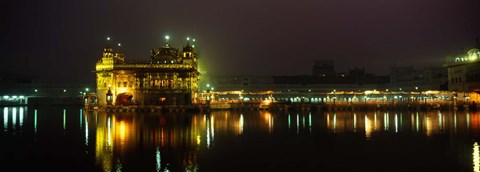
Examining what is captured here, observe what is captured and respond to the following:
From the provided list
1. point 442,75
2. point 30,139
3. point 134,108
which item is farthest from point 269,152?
point 442,75

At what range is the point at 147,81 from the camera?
64.3 metres

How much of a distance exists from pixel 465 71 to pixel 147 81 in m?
45.1

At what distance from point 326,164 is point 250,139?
8.27 m

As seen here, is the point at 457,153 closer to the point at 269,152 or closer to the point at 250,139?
the point at 269,152

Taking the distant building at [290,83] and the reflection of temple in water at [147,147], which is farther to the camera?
the distant building at [290,83]

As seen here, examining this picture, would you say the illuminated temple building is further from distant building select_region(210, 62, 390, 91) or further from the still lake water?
distant building select_region(210, 62, 390, 91)

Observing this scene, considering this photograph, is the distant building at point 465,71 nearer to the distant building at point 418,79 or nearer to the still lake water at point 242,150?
the distant building at point 418,79

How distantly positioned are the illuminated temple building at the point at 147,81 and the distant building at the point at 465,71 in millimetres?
→ 38761

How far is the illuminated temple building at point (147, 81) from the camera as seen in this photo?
64000 mm

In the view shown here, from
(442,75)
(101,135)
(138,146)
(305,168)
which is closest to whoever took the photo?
(305,168)

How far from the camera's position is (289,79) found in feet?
397

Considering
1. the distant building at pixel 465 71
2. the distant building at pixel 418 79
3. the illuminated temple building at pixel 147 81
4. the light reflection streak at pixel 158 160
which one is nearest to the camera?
the light reflection streak at pixel 158 160

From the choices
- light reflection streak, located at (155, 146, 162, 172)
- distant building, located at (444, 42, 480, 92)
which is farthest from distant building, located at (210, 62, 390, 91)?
light reflection streak, located at (155, 146, 162, 172)

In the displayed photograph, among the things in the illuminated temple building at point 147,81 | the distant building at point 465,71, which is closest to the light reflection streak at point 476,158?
the illuminated temple building at point 147,81
